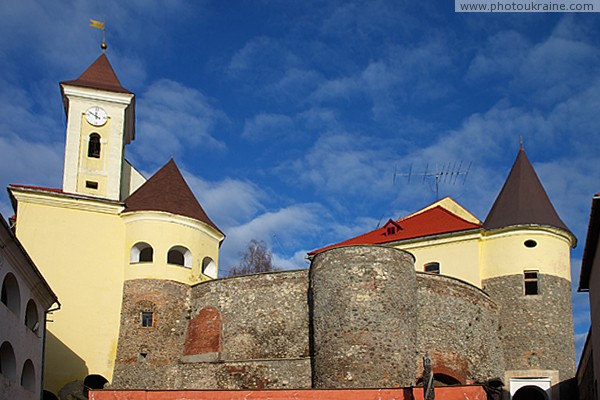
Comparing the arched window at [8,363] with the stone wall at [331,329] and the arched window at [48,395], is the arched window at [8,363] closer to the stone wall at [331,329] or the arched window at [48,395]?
the stone wall at [331,329]

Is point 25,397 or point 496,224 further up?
point 496,224

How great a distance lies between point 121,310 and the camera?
33.9 metres

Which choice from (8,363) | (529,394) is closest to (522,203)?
(529,394)

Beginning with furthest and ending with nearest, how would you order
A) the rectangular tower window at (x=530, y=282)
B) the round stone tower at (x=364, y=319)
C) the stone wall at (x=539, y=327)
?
the rectangular tower window at (x=530, y=282) < the stone wall at (x=539, y=327) < the round stone tower at (x=364, y=319)

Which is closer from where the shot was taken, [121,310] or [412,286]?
[412,286]

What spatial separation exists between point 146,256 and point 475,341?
1531 cm

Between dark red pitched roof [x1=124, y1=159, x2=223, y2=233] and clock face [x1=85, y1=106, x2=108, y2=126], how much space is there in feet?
12.0

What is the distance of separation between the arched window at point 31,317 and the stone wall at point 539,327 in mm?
19398

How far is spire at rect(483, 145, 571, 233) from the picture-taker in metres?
35.5

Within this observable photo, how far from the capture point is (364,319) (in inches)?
1134

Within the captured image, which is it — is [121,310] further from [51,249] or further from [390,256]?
[390,256]

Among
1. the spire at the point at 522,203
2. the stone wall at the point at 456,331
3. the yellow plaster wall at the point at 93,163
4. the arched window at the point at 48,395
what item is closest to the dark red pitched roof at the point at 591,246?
the stone wall at the point at 456,331

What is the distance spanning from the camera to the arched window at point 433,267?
3709cm

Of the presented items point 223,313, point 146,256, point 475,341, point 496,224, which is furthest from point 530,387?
point 146,256
